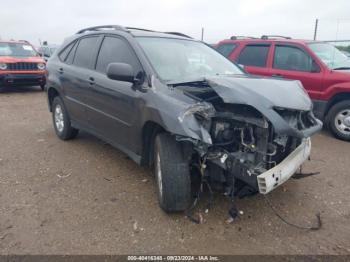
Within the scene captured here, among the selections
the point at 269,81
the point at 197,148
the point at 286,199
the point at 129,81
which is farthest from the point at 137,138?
the point at 286,199

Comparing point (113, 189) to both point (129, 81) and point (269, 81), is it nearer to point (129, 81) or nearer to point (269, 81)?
point (129, 81)

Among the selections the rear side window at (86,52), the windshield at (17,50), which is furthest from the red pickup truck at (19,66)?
the rear side window at (86,52)

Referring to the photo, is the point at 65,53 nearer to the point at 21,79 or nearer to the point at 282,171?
the point at 282,171

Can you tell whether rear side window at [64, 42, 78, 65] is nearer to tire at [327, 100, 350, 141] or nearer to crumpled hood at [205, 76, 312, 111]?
crumpled hood at [205, 76, 312, 111]

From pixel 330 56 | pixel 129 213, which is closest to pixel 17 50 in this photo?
pixel 330 56

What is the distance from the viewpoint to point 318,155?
4.93 metres

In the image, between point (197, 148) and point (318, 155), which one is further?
point (318, 155)

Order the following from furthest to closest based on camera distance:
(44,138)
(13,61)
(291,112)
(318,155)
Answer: (13,61) → (44,138) → (318,155) → (291,112)

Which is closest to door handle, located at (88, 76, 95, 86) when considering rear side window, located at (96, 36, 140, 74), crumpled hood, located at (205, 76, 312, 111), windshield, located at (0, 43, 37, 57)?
rear side window, located at (96, 36, 140, 74)

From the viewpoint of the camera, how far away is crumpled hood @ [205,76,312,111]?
2.70 m

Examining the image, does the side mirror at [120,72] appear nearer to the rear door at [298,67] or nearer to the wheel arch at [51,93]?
the wheel arch at [51,93]

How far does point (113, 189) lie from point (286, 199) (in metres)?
1.95

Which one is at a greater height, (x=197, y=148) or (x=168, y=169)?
(x=197, y=148)

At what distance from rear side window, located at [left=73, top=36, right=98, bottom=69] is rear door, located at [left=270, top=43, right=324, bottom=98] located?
3.69 meters
